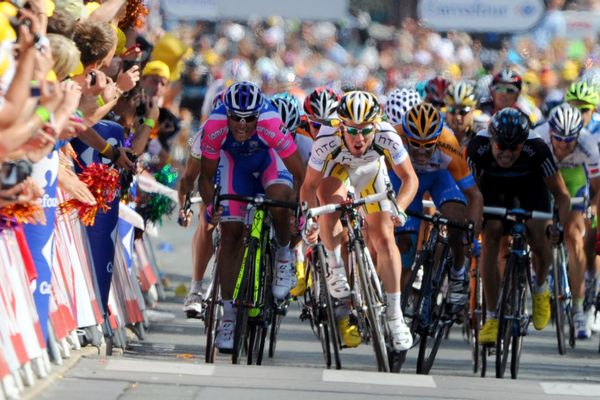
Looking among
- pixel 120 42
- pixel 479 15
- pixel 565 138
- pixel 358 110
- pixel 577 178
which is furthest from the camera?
pixel 479 15

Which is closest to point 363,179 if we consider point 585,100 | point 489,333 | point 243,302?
point 243,302

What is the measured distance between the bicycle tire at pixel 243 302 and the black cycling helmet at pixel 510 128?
206 cm

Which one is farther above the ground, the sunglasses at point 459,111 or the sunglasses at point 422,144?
the sunglasses at point 459,111

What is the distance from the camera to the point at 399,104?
15.1 meters

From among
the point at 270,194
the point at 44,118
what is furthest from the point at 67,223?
the point at 44,118

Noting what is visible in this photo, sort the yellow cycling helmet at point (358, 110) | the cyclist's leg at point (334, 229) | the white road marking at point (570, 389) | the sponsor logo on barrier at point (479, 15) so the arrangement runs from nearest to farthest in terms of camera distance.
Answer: the white road marking at point (570, 389) → the yellow cycling helmet at point (358, 110) → the cyclist's leg at point (334, 229) → the sponsor logo on barrier at point (479, 15)

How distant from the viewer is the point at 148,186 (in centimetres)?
1478

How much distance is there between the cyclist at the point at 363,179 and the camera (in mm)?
11648

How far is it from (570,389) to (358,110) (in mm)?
2310

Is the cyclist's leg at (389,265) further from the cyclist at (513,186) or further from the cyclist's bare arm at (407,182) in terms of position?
the cyclist at (513,186)

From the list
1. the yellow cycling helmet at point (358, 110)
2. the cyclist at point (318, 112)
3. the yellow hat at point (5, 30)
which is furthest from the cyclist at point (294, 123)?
the yellow hat at point (5, 30)

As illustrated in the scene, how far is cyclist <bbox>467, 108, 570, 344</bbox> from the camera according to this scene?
12.8 m

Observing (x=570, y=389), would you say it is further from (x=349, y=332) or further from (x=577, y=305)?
(x=577, y=305)

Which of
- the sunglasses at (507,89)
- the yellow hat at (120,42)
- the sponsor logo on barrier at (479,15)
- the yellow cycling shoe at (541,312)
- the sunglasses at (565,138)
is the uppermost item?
the sponsor logo on barrier at (479,15)
